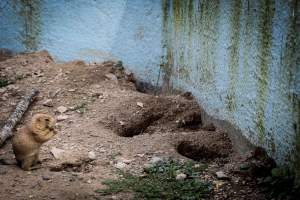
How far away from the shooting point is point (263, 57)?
4.20 metres

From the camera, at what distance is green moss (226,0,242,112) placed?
14.9ft

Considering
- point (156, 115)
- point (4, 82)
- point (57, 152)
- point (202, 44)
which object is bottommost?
point (57, 152)

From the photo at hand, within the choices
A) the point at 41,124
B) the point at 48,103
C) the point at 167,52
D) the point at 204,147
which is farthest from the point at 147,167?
the point at 167,52

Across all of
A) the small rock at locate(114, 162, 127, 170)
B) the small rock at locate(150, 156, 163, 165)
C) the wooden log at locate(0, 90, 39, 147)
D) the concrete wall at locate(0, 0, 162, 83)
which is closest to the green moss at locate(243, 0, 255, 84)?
the small rock at locate(150, 156, 163, 165)

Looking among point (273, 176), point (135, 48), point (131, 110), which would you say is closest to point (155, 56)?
point (135, 48)

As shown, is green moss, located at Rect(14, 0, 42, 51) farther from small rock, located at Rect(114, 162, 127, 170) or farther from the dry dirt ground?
small rock, located at Rect(114, 162, 127, 170)

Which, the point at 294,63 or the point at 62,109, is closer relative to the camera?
the point at 294,63

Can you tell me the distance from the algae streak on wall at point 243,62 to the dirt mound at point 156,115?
0.17m

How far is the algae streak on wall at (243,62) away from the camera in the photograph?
3.91 m

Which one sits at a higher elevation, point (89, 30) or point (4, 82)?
point (89, 30)

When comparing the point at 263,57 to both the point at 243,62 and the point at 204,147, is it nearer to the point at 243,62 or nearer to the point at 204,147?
the point at 243,62

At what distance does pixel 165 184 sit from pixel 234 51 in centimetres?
131

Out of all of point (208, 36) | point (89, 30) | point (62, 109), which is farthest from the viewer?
point (89, 30)

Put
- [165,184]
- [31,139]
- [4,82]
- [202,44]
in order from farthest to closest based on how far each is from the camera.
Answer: [4,82] → [202,44] → [31,139] → [165,184]
